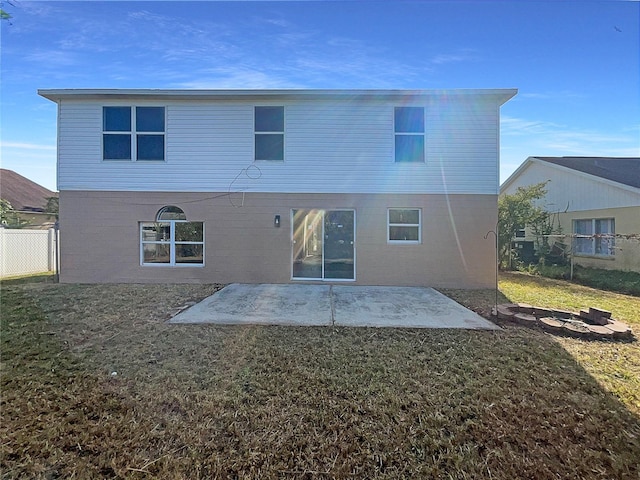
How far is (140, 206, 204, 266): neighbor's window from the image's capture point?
10281 mm

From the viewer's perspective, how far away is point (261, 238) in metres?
10.2

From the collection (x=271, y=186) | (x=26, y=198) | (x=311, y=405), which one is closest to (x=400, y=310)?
(x=311, y=405)

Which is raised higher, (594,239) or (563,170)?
(563,170)

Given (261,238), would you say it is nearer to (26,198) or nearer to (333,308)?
(333,308)

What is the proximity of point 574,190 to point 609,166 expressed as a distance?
9.86ft

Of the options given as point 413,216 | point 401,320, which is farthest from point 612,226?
point 401,320

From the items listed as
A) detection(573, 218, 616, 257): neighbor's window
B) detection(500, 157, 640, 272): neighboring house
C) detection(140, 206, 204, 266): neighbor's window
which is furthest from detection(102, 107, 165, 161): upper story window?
detection(573, 218, 616, 257): neighbor's window

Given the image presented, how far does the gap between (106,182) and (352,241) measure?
7.56 meters

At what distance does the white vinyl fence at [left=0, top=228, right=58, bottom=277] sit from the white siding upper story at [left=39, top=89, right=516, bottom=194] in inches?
184

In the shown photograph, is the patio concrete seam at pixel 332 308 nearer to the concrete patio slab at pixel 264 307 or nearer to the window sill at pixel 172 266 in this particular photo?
the concrete patio slab at pixel 264 307

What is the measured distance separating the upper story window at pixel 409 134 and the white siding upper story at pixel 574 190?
334 inches

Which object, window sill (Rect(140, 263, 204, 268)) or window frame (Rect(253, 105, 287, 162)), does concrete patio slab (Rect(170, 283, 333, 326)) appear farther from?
window frame (Rect(253, 105, 287, 162))

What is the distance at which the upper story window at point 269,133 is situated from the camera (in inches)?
401

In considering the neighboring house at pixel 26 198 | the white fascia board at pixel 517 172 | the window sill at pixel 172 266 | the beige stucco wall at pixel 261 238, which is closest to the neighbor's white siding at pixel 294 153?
the beige stucco wall at pixel 261 238
